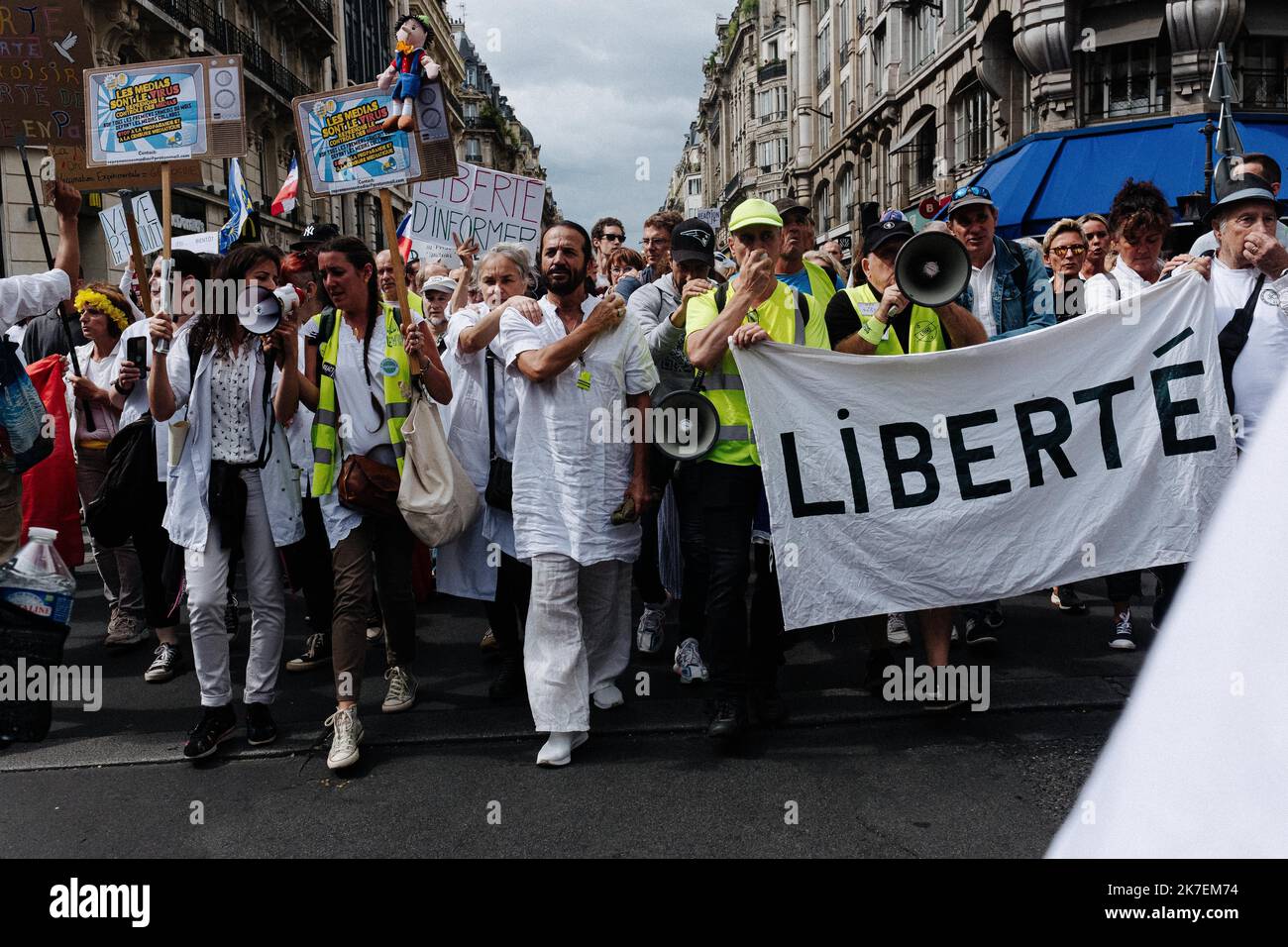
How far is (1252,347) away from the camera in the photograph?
4.38 meters

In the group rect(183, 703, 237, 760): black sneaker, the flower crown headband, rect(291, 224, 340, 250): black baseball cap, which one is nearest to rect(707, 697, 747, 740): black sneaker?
rect(183, 703, 237, 760): black sneaker

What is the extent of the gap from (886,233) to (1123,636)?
254 cm

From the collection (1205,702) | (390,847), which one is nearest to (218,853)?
(390,847)

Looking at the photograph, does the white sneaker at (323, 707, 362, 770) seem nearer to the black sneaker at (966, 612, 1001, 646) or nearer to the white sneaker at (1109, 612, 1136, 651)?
the black sneaker at (966, 612, 1001, 646)

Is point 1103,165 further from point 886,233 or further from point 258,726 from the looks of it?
point 258,726

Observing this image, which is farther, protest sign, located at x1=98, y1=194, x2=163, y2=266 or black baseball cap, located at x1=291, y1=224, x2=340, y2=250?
protest sign, located at x1=98, y1=194, x2=163, y2=266

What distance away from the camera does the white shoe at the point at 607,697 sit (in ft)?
15.4

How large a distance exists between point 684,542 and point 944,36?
25.6 m

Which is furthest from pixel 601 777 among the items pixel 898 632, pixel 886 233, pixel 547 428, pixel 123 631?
pixel 123 631

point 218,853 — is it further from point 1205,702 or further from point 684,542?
point 1205,702

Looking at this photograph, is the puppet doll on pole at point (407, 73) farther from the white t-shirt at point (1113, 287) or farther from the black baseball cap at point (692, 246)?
the white t-shirt at point (1113, 287)

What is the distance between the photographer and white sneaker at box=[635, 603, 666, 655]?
5.67m

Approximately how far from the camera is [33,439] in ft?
13.2

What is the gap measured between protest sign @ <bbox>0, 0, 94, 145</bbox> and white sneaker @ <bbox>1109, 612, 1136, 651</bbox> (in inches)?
235
